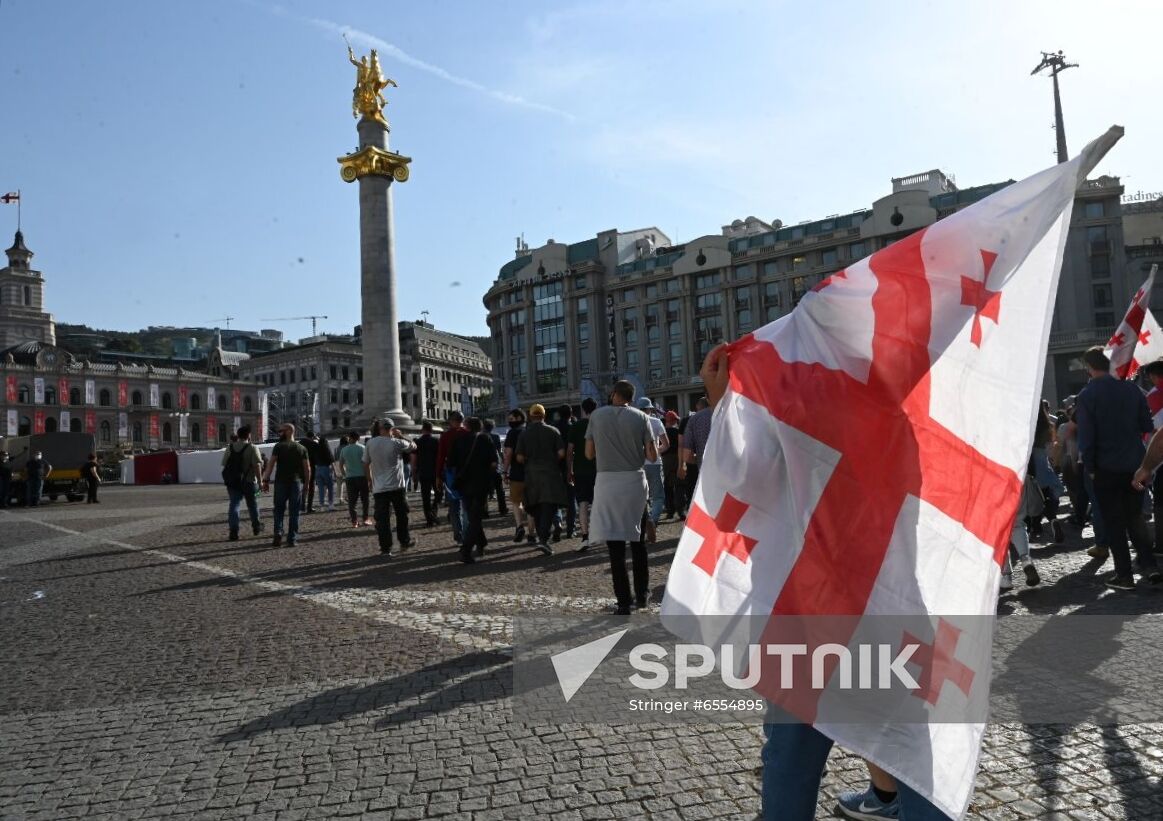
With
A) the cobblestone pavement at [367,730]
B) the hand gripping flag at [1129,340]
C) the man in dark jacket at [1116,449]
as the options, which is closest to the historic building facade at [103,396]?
the cobblestone pavement at [367,730]

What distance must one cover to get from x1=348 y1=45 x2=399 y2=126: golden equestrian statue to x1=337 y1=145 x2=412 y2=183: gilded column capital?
168cm

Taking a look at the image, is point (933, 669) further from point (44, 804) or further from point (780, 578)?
point (44, 804)

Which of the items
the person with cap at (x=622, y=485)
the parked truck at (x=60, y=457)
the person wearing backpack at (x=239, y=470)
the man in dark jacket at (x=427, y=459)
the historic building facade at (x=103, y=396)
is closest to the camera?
the person with cap at (x=622, y=485)

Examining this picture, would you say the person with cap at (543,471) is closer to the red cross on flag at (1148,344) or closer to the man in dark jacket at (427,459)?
the man in dark jacket at (427,459)

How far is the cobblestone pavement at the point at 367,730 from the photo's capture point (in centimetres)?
362

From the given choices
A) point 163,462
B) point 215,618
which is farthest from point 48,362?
point 215,618

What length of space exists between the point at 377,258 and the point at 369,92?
22.7ft

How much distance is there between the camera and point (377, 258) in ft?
127

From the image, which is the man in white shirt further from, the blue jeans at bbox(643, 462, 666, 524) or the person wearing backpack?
the blue jeans at bbox(643, 462, 666, 524)

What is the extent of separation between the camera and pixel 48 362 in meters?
101

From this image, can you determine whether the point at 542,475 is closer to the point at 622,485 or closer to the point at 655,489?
the point at 655,489

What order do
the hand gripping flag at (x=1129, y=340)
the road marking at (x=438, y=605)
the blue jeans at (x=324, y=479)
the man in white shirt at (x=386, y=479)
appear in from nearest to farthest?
the road marking at (x=438, y=605)
the hand gripping flag at (x=1129, y=340)
the man in white shirt at (x=386, y=479)
the blue jeans at (x=324, y=479)

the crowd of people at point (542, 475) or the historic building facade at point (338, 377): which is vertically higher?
the historic building facade at point (338, 377)

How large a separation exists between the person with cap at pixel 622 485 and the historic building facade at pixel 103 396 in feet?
342
